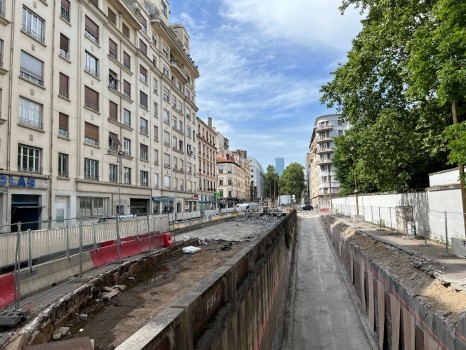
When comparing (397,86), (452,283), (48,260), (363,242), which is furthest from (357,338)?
(397,86)

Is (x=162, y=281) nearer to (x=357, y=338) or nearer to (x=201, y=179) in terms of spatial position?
(x=357, y=338)

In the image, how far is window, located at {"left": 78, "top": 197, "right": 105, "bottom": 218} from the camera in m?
26.6

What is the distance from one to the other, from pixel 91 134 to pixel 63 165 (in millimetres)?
4470

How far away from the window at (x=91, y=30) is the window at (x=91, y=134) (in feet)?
23.3

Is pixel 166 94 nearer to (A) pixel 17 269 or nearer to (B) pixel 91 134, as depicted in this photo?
(B) pixel 91 134

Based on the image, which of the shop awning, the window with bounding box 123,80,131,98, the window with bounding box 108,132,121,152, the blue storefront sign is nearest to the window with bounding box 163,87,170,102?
the window with bounding box 123,80,131,98

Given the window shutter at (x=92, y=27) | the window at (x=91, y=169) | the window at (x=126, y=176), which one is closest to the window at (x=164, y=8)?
the window shutter at (x=92, y=27)

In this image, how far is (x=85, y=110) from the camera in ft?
90.6

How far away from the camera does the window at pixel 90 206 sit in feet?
87.2

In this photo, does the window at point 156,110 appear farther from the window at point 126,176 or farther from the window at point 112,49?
the window at point 126,176

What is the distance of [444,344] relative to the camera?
6.40m

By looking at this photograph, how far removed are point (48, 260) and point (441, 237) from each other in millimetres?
15974

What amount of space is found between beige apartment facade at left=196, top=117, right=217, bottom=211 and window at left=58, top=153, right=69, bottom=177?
33577 millimetres

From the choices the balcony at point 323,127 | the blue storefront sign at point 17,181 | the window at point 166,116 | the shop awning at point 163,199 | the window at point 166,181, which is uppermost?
the balcony at point 323,127
